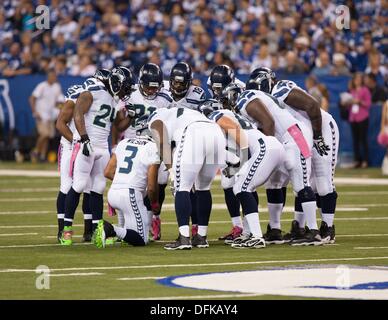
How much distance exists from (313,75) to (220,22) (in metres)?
4.18

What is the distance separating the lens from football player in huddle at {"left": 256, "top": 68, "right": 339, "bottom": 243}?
11.6 metres

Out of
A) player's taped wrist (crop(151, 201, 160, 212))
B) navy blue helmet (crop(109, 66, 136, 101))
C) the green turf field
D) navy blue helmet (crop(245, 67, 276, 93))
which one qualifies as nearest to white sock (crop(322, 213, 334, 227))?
the green turf field

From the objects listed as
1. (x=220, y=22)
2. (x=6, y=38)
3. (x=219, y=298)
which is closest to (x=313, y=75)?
(x=220, y=22)

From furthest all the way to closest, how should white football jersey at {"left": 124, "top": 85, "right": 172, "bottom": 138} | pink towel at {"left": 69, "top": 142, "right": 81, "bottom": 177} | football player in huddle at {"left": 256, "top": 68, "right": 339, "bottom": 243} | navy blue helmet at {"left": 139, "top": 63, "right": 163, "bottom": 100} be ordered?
white football jersey at {"left": 124, "top": 85, "right": 172, "bottom": 138}
pink towel at {"left": 69, "top": 142, "right": 81, "bottom": 177}
navy blue helmet at {"left": 139, "top": 63, "right": 163, "bottom": 100}
football player in huddle at {"left": 256, "top": 68, "right": 339, "bottom": 243}

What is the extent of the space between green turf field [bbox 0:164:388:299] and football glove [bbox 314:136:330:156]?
902mm

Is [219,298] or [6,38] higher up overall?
[6,38]

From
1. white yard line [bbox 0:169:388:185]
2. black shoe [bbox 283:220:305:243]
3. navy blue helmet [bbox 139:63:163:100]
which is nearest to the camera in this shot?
navy blue helmet [bbox 139:63:163:100]

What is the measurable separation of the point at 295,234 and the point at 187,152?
1647mm

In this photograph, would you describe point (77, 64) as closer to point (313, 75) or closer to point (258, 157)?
point (313, 75)

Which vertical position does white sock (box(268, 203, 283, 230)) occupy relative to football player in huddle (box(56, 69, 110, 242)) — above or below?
below

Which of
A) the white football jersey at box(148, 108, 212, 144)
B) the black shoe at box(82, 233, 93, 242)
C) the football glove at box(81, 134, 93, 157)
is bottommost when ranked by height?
the black shoe at box(82, 233, 93, 242)

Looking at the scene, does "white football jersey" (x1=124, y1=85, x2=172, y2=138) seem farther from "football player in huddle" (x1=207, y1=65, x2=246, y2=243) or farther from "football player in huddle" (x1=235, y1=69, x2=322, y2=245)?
"football player in huddle" (x1=235, y1=69, x2=322, y2=245)

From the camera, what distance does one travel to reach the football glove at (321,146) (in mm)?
11633
